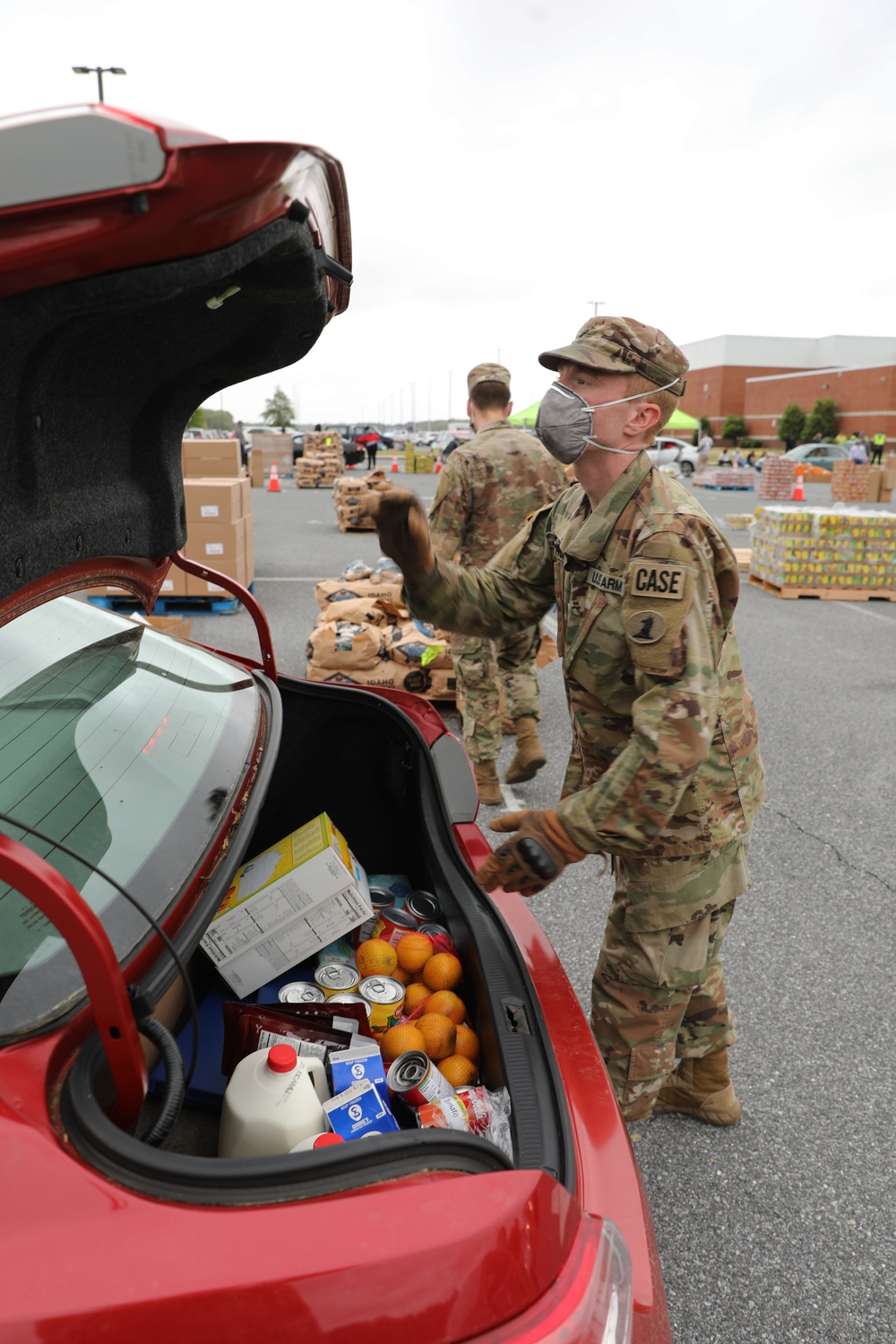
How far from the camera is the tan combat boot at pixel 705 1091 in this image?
2.38m

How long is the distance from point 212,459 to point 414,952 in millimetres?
7633

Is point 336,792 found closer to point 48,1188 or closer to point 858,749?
point 48,1188

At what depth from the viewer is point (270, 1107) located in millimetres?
1378

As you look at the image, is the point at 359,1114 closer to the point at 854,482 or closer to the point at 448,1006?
the point at 448,1006

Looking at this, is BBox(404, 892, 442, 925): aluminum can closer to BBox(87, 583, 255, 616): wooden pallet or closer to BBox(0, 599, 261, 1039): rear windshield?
BBox(0, 599, 261, 1039): rear windshield

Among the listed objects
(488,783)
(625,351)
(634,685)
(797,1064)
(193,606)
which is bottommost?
(797,1064)

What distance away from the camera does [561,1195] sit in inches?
43.4

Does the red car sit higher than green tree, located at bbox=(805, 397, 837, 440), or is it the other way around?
green tree, located at bbox=(805, 397, 837, 440)

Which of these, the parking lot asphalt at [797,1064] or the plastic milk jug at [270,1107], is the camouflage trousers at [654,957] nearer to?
the parking lot asphalt at [797,1064]

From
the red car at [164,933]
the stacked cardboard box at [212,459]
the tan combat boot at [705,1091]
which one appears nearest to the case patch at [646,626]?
the red car at [164,933]

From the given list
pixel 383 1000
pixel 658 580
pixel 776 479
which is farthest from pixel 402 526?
pixel 776 479

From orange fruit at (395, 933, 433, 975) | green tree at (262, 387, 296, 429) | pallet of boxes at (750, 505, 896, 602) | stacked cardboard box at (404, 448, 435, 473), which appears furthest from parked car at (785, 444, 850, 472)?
green tree at (262, 387, 296, 429)

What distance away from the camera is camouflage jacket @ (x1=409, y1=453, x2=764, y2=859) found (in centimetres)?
170

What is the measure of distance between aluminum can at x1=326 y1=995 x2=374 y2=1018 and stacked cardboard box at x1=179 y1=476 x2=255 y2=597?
20.4 ft
